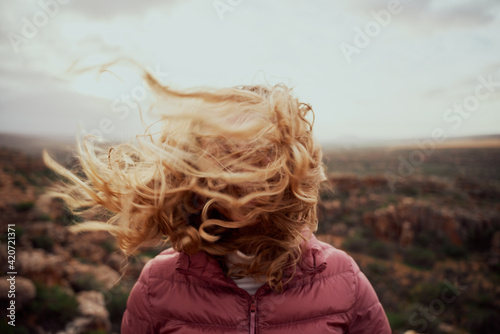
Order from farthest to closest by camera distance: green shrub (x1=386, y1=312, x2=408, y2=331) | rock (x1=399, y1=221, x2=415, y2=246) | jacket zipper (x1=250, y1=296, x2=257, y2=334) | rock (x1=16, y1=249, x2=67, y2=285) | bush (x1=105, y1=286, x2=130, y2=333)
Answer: rock (x1=399, y1=221, x2=415, y2=246) < green shrub (x1=386, y1=312, x2=408, y2=331) < bush (x1=105, y1=286, x2=130, y2=333) < rock (x1=16, y1=249, x2=67, y2=285) < jacket zipper (x1=250, y1=296, x2=257, y2=334)

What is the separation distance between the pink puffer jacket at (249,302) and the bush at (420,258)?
23.2 feet

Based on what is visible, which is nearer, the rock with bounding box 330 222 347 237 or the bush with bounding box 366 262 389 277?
the bush with bounding box 366 262 389 277

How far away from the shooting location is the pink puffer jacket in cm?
110

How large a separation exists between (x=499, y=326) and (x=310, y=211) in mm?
5717

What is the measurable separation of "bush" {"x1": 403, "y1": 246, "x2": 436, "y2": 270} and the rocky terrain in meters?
0.02

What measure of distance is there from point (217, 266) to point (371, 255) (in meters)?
7.50

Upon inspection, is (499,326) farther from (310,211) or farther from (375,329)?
(310,211)

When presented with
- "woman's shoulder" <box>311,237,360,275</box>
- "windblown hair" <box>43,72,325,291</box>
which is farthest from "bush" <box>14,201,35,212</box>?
"woman's shoulder" <box>311,237,360,275</box>

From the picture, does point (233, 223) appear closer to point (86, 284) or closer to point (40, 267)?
point (40, 267)

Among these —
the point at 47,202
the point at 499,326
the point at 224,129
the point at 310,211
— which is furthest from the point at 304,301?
the point at 47,202

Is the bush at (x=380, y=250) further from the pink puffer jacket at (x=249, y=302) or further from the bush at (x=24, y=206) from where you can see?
the bush at (x=24, y=206)

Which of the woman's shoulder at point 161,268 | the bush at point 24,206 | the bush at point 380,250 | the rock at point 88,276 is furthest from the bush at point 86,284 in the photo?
the bush at point 380,250

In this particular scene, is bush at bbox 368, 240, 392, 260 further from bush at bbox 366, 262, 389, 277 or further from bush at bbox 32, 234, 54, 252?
bush at bbox 32, 234, 54, 252

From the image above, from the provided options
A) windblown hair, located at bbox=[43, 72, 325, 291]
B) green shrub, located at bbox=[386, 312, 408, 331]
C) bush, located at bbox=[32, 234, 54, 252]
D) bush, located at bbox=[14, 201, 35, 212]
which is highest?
windblown hair, located at bbox=[43, 72, 325, 291]
